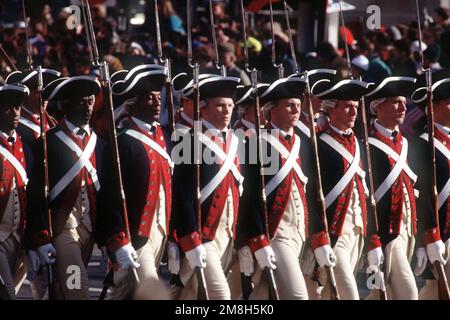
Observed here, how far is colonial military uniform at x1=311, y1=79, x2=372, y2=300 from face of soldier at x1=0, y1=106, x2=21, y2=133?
2.16m

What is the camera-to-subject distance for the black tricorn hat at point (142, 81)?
11.2 meters

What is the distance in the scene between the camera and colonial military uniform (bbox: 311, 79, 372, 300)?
11.7 metres

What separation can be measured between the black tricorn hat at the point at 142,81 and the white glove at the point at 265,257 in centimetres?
126

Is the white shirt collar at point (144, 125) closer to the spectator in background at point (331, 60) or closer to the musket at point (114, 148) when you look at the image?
the musket at point (114, 148)

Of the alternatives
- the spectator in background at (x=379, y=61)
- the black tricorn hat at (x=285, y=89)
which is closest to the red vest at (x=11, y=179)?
the black tricorn hat at (x=285, y=89)

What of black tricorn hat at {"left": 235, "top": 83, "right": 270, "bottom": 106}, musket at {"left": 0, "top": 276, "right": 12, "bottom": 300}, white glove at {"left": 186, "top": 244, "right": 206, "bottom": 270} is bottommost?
musket at {"left": 0, "top": 276, "right": 12, "bottom": 300}

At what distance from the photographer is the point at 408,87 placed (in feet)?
39.7

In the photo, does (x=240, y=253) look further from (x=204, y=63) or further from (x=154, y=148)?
(x=204, y=63)

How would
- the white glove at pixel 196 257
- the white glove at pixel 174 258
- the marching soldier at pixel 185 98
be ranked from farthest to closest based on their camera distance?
the marching soldier at pixel 185 98 < the white glove at pixel 174 258 < the white glove at pixel 196 257

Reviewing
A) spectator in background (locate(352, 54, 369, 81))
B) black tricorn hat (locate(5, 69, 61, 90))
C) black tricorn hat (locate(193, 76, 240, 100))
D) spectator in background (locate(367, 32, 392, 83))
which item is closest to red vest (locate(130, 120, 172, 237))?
black tricorn hat (locate(193, 76, 240, 100))

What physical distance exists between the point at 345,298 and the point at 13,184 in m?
2.31

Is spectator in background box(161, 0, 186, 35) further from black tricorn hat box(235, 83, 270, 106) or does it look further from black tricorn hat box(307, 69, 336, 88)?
black tricorn hat box(235, 83, 270, 106)

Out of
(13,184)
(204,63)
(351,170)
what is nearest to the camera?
(13,184)
